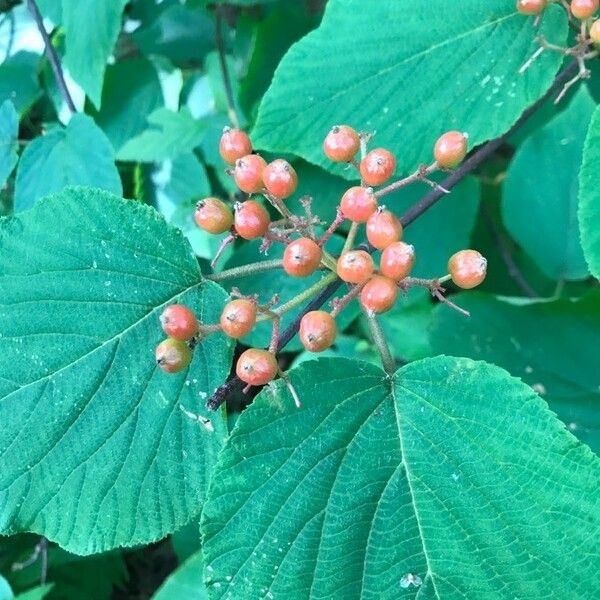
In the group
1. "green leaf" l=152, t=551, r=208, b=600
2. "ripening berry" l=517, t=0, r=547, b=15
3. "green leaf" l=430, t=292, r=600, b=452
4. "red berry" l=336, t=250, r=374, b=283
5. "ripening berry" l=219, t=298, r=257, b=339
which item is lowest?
"green leaf" l=152, t=551, r=208, b=600

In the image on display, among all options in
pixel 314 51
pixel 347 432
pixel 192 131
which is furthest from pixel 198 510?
pixel 192 131

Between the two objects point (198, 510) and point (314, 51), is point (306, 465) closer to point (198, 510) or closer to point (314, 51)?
point (198, 510)

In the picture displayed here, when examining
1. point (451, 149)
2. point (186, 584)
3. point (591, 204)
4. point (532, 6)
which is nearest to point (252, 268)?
point (451, 149)

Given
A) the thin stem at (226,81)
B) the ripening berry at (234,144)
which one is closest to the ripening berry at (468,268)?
the ripening berry at (234,144)

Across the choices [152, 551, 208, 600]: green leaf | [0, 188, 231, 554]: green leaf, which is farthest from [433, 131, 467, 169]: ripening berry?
[152, 551, 208, 600]: green leaf

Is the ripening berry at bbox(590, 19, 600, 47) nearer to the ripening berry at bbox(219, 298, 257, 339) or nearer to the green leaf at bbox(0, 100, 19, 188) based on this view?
the ripening berry at bbox(219, 298, 257, 339)

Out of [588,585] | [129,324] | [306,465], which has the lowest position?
[588,585]
